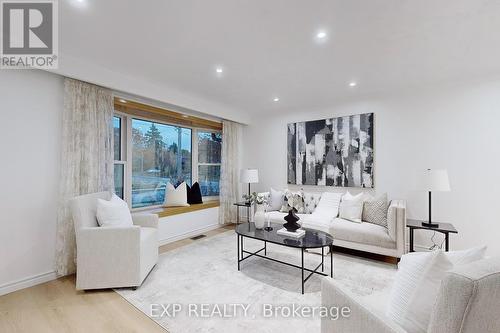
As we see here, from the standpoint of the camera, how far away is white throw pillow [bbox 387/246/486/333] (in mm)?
920

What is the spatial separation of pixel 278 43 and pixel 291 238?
210 cm

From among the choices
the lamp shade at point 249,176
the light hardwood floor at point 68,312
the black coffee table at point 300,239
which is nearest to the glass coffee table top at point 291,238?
the black coffee table at point 300,239

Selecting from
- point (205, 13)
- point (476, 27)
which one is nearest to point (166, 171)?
point (205, 13)

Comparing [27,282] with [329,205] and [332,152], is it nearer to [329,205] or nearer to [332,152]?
[329,205]

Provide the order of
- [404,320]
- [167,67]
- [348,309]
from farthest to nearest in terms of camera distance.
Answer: [167,67] → [348,309] → [404,320]

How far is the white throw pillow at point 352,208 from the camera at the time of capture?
3.45 metres

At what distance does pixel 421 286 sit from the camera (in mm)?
948

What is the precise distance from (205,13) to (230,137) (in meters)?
3.22

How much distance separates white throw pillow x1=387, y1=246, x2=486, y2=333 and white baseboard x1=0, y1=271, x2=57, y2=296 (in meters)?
3.31

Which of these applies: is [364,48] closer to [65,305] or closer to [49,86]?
[49,86]

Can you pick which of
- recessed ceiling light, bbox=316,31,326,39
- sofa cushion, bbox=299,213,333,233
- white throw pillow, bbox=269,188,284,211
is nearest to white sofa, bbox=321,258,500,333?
recessed ceiling light, bbox=316,31,326,39

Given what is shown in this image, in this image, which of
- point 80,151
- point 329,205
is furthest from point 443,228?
point 80,151

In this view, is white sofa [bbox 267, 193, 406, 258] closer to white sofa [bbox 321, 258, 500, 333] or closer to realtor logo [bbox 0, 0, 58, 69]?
white sofa [bbox 321, 258, 500, 333]

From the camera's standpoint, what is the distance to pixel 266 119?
5086 mm
